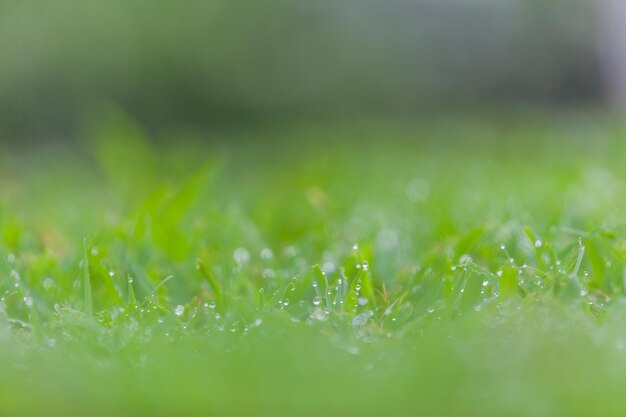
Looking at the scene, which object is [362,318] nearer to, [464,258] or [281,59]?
[464,258]

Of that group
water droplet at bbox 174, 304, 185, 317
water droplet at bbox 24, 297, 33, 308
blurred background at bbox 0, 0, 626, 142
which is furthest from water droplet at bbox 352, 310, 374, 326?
blurred background at bbox 0, 0, 626, 142

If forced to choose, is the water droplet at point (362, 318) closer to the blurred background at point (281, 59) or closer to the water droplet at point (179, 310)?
the water droplet at point (179, 310)

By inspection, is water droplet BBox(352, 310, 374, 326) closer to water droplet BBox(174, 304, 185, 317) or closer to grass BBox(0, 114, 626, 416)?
grass BBox(0, 114, 626, 416)

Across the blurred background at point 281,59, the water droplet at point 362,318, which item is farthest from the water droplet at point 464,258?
the blurred background at point 281,59

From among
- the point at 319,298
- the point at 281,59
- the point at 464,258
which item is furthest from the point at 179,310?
the point at 281,59

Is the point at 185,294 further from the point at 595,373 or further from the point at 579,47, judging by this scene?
the point at 579,47

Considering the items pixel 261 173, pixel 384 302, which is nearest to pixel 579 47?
pixel 261 173
